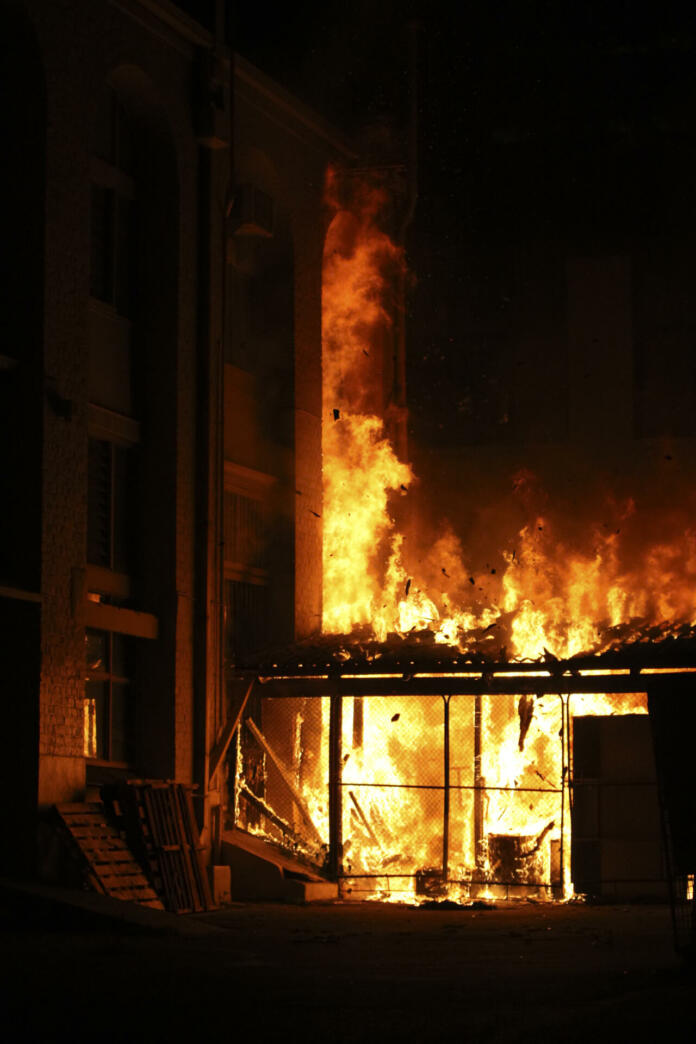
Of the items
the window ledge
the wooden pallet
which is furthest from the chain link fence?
the wooden pallet

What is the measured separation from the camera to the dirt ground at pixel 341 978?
420 inches

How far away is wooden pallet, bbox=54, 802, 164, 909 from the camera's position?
2027 centimetres

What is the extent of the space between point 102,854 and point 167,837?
4.17 ft

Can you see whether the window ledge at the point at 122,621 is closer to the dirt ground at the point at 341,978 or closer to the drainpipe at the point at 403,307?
the dirt ground at the point at 341,978

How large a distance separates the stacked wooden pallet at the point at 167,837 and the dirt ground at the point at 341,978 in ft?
2.73

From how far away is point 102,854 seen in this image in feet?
67.8

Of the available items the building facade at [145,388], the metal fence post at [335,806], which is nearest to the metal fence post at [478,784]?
the metal fence post at [335,806]

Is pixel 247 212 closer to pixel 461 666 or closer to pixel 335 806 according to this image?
pixel 461 666

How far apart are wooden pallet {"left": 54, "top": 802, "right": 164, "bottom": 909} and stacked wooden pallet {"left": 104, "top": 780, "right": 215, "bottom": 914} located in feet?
0.62

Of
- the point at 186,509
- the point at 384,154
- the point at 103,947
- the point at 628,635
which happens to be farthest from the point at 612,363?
the point at 103,947

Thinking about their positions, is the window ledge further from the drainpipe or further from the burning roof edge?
the drainpipe

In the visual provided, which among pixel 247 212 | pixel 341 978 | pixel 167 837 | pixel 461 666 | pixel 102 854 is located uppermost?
pixel 247 212

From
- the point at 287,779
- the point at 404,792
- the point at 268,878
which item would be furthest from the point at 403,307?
the point at 268,878

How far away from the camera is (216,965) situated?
48.1 feet
